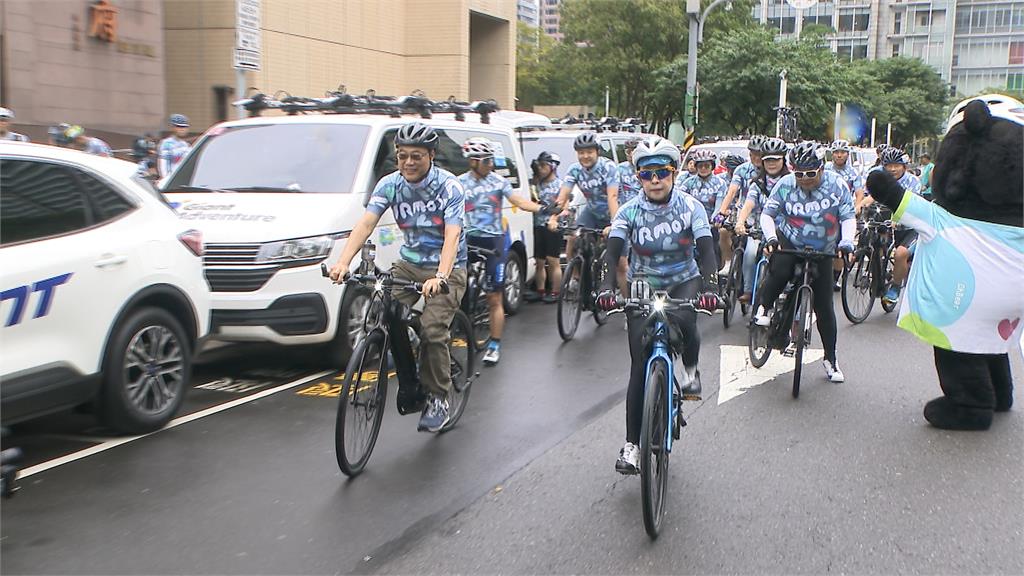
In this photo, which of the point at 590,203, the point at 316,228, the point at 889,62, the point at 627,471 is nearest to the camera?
the point at 627,471

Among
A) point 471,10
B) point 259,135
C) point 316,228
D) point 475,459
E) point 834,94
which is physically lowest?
point 475,459

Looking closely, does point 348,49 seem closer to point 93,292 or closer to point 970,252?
point 93,292

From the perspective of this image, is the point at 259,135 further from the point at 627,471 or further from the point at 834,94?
the point at 834,94

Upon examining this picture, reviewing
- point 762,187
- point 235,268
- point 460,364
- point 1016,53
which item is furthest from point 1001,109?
point 1016,53

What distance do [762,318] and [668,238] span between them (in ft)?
9.55

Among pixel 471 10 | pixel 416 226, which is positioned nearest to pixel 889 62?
pixel 471 10

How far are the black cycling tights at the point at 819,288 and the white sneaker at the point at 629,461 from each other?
11.1 feet

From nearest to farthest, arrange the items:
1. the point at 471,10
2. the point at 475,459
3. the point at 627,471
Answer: the point at 627,471 → the point at 475,459 → the point at 471,10

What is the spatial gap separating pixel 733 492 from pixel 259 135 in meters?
5.15

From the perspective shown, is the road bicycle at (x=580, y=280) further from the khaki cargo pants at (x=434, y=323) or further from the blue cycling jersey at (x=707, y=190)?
the khaki cargo pants at (x=434, y=323)

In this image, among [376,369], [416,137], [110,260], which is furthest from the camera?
[416,137]

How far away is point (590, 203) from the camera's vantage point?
1006 cm

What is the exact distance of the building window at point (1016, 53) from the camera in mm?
96562

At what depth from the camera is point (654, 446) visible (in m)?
4.55
